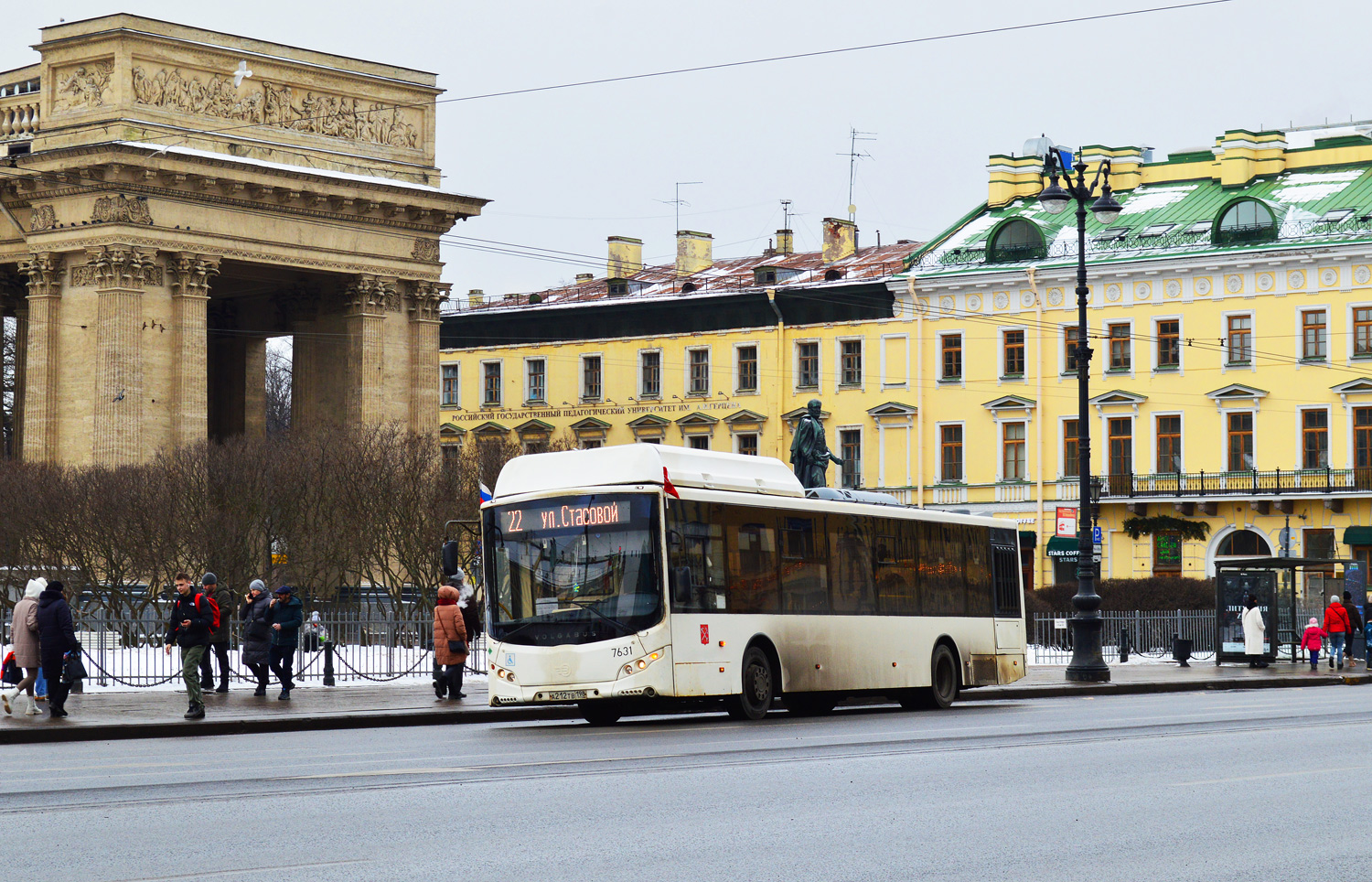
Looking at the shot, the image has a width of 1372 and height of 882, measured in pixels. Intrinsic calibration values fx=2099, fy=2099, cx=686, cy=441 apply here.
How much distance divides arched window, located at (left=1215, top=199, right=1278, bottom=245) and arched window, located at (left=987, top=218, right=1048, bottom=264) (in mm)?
5779

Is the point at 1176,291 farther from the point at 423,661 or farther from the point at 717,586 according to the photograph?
the point at 717,586

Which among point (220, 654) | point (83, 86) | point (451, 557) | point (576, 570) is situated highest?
point (83, 86)

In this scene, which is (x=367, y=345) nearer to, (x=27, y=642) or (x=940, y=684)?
(x=940, y=684)

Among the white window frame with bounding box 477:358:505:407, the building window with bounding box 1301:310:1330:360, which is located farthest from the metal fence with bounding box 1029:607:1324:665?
the white window frame with bounding box 477:358:505:407

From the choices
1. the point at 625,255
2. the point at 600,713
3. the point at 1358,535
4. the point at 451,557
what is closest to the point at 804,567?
the point at 600,713

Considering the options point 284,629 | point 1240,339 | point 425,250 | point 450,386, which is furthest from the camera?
point 450,386

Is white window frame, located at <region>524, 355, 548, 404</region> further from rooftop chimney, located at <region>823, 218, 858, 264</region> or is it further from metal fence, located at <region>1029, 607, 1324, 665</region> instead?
metal fence, located at <region>1029, 607, 1324, 665</region>

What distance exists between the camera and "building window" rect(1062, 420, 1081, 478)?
65500 millimetres

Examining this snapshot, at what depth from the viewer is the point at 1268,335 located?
62.8 metres

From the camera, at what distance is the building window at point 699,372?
73062 millimetres

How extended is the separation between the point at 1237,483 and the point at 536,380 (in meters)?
26.3

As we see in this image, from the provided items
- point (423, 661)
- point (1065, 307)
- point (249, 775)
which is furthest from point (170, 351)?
point (249, 775)

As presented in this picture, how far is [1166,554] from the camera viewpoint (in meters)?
63.9

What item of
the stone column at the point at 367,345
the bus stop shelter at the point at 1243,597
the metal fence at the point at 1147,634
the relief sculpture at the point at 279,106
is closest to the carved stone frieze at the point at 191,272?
the relief sculpture at the point at 279,106
